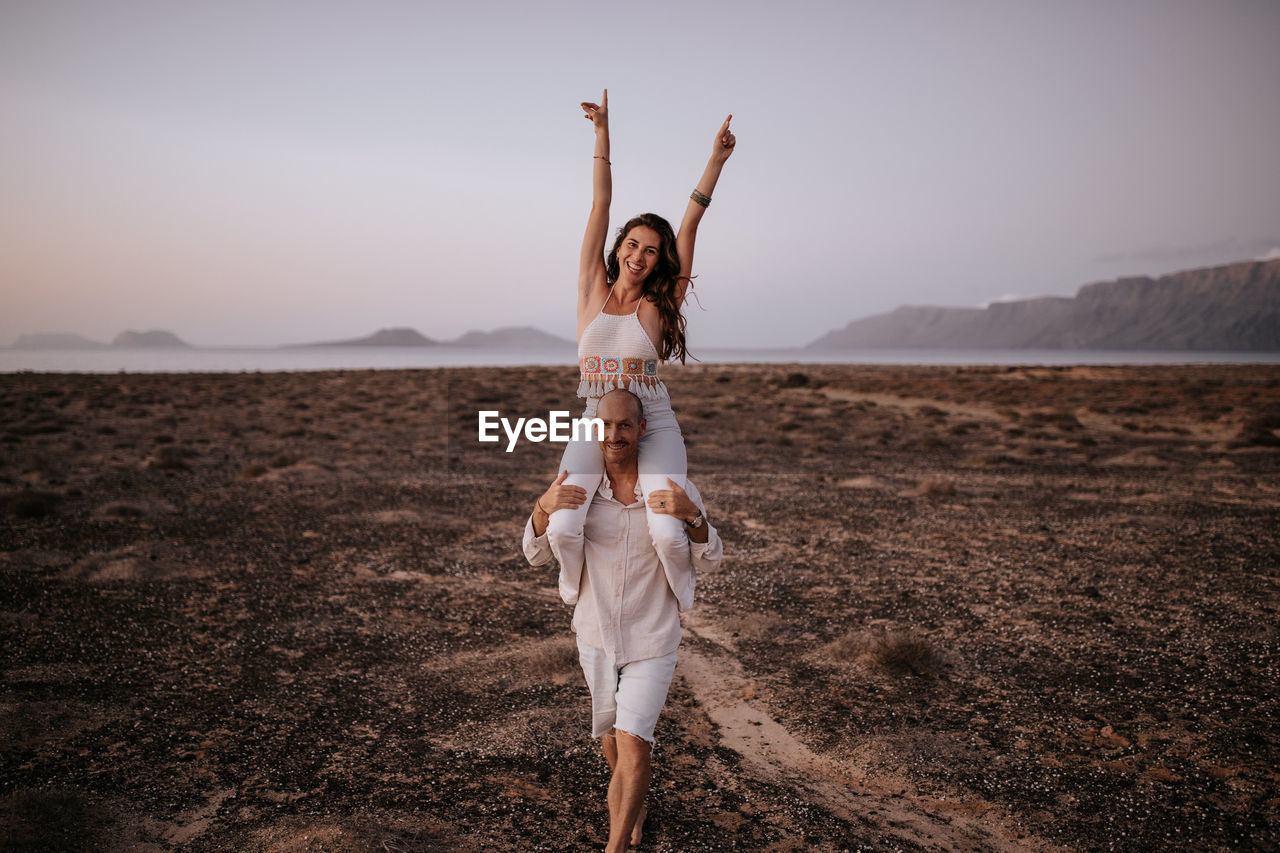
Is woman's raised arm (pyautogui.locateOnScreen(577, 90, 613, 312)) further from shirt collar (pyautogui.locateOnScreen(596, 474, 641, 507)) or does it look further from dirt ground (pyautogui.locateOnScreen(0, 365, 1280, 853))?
dirt ground (pyautogui.locateOnScreen(0, 365, 1280, 853))

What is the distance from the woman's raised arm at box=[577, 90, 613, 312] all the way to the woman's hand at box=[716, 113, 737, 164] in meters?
0.52

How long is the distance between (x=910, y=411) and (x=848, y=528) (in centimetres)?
2041

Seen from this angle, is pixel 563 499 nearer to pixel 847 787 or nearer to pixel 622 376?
pixel 622 376

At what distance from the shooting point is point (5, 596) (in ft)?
22.7

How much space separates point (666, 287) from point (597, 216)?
→ 0.48m

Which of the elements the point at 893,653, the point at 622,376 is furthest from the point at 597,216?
the point at 893,653

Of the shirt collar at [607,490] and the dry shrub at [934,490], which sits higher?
the shirt collar at [607,490]

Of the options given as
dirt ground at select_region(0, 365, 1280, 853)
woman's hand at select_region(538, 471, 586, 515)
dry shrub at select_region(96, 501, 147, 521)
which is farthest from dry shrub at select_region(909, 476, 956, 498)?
dry shrub at select_region(96, 501, 147, 521)

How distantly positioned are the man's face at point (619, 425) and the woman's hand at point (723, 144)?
142 centimetres

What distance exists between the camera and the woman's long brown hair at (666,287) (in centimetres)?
301

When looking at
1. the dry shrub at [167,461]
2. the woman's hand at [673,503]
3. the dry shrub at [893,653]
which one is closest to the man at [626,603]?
the woman's hand at [673,503]

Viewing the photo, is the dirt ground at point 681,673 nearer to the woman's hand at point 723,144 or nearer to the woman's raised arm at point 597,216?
the woman's raised arm at point 597,216

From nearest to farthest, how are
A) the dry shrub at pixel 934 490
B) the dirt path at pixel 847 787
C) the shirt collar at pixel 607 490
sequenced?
the shirt collar at pixel 607 490, the dirt path at pixel 847 787, the dry shrub at pixel 934 490

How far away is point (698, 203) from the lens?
331 cm
